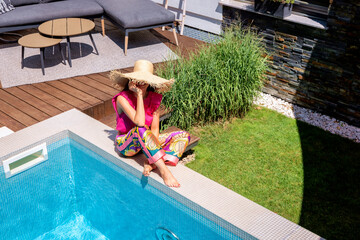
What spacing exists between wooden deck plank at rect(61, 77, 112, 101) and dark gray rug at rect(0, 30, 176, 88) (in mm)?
173

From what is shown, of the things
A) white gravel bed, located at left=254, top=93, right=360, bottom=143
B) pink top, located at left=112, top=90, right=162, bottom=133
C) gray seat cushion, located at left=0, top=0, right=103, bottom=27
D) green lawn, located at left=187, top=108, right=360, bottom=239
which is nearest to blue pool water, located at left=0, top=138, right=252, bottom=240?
pink top, located at left=112, top=90, right=162, bottom=133

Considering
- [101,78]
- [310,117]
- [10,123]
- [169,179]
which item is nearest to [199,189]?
[169,179]

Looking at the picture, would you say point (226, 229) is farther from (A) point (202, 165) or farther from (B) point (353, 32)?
(B) point (353, 32)

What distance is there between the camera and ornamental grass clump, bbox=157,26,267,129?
474 centimetres

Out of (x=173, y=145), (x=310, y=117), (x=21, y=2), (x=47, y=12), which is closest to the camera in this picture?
(x=173, y=145)

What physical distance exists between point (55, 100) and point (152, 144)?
2161mm

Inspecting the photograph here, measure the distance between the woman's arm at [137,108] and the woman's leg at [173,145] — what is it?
0.41 meters

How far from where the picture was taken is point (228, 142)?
484cm

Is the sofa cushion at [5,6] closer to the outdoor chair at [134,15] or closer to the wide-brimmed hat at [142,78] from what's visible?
the outdoor chair at [134,15]

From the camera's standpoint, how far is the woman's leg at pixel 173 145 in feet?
10.8

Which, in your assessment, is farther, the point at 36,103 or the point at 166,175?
the point at 36,103

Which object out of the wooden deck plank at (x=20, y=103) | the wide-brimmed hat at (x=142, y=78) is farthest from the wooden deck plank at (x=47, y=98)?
the wide-brimmed hat at (x=142, y=78)

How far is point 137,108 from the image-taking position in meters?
3.05

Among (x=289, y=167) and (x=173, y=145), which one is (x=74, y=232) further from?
(x=289, y=167)
